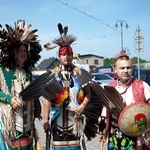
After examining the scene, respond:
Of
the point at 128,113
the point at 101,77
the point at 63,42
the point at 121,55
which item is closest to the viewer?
the point at 128,113

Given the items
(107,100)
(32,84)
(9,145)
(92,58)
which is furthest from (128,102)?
(92,58)

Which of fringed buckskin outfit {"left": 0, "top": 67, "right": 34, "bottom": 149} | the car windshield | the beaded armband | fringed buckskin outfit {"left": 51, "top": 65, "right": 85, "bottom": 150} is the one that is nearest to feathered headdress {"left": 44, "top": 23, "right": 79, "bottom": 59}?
fringed buckskin outfit {"left": 51, "top": 65, "right": 85, "bottom": 150}

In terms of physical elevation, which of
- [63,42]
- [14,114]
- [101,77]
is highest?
[63,42]

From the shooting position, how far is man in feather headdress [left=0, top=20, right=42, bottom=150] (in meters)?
2.87

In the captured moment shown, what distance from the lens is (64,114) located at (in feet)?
10.00

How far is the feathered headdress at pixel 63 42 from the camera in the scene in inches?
123

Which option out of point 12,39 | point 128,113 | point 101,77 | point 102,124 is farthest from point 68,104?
point 101,77

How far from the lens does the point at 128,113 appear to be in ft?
8.68

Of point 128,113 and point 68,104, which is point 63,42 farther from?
point 128,113

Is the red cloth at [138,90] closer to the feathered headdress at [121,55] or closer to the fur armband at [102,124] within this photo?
the feathered headdress at [121,55]

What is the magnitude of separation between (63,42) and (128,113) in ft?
3.57

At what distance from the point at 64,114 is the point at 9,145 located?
649mm

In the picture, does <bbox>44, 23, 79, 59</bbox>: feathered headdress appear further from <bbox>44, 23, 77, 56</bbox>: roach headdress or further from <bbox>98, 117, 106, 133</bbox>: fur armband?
<bbox>98, 117, 106, 133</bbox>: fur armband

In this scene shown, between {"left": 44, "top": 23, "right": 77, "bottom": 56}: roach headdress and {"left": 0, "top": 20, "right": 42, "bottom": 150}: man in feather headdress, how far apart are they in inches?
7.3
